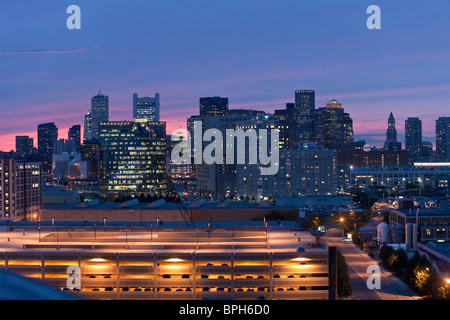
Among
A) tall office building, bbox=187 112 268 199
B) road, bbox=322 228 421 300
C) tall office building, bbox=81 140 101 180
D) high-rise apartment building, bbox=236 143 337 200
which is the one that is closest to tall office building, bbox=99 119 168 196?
tall office building, bbox=187 112 268 199

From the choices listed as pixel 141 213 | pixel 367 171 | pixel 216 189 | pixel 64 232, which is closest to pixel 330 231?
pixel 141 213

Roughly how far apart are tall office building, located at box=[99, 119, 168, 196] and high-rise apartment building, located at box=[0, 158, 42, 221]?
13478 mm

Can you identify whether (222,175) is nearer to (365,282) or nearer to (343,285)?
(365,282)

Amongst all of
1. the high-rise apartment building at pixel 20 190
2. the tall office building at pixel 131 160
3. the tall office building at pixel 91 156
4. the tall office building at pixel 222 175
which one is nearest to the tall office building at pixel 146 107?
the tall office building at pixel 91 156

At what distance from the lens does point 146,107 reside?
232 ft

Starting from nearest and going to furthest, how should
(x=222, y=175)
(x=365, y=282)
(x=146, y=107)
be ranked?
(x=365, y=282)
(x=222, y=175)
(x=146, y=107)

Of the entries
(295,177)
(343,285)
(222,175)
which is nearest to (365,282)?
(343,285)

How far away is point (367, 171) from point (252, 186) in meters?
17.9

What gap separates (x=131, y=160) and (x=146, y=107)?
32.1 metres

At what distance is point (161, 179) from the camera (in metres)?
38.2

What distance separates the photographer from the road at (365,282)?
924 cm

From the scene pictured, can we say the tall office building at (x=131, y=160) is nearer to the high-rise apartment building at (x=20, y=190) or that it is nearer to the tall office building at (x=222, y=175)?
the tall office building at (x=222, y=175)

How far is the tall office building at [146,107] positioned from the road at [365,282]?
56.7 metres
